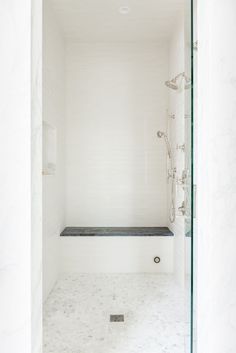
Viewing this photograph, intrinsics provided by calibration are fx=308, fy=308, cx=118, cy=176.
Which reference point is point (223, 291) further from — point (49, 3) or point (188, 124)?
point (49, 3)

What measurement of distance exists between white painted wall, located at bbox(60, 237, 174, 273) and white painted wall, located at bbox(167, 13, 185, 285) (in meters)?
0.23

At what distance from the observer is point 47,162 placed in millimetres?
3021

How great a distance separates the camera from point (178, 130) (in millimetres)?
3172

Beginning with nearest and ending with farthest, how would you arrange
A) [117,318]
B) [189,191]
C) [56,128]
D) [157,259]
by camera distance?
[189,191] < [117,318] < [56,128] < [157,259]

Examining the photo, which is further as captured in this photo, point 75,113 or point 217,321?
point 75,113

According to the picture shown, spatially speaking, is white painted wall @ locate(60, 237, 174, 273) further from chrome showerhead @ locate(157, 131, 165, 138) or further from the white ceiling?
the white ceiling

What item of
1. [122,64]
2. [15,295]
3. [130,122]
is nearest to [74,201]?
[130,122]

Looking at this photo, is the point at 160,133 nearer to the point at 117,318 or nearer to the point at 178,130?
the point at 178,130

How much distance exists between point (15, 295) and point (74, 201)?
2.69m

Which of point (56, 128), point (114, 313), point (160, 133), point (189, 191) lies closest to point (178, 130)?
point (160, 133)

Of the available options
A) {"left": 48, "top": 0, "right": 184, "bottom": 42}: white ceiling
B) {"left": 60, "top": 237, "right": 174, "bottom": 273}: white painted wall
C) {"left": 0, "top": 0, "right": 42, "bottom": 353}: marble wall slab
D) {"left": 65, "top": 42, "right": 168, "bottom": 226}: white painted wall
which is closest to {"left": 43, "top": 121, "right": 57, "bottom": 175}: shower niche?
{"left": 65, "top": 42, "right": 168, "bottom": 226}: white painted wall

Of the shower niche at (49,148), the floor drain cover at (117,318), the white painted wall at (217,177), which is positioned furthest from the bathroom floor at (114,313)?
the shower niche at (49,148)

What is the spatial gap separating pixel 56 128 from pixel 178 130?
4.21ft

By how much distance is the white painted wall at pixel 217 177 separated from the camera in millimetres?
1187
